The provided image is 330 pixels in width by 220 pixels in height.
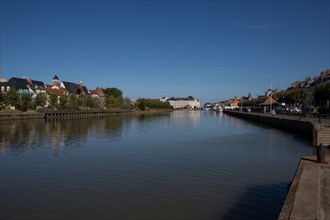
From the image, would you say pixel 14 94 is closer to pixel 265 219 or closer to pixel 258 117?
pixel 258 117

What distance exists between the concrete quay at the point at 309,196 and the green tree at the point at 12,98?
7824cm

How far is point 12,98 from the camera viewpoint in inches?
3152

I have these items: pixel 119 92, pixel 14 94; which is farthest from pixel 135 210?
pixel 119 92

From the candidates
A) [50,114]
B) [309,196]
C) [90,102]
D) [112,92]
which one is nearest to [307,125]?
[309,196]

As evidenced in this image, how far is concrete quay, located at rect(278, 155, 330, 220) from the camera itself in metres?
7.46

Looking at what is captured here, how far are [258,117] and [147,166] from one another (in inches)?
2422

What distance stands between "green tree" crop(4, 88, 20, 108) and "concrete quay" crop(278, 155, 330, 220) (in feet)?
257

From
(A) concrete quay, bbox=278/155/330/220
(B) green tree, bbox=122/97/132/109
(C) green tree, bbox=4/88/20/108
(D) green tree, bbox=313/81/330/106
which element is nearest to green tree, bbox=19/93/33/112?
(C) green tree, bbox=4/88/20/108

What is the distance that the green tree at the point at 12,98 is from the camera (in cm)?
7838

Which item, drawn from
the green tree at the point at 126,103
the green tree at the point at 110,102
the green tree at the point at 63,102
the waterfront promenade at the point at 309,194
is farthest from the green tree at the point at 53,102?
the waterfront promenade at the point at 309,194

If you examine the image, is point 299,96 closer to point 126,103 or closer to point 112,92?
point 126,103

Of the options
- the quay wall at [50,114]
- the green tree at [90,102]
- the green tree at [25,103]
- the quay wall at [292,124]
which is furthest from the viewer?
the green tree at [90,102]

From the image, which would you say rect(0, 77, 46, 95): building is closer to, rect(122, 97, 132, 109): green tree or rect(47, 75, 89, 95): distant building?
rect(47, 75, 89, 95): distant building

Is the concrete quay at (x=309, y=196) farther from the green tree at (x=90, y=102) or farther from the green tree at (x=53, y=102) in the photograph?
the green tree at (x=90, y=102)
